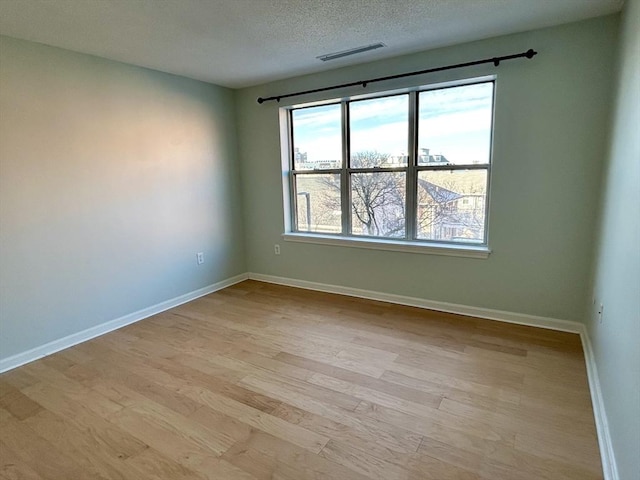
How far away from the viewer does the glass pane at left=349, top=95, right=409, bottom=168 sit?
11.3ft

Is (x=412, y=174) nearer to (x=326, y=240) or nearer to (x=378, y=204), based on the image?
(x=378, y=204)

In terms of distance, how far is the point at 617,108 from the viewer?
87.1 inches

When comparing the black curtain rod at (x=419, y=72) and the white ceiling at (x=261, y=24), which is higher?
the white ceiling at (x=261, y=24)

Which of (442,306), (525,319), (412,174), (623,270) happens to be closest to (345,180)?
(412,174)

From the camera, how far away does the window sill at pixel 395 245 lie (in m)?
3.19

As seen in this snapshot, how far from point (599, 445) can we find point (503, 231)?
5.61 ft

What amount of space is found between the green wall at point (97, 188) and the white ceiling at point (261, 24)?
0.29 metres

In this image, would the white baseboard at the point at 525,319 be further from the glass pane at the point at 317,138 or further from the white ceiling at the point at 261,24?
the white ceiling at the point at 261,24

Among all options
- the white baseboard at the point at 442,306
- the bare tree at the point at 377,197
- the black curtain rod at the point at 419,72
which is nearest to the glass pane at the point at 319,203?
the bare tree at the point at 377,197

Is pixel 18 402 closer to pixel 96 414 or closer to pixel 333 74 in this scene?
pixel 96 414

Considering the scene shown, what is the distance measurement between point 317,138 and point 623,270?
10.0 ft

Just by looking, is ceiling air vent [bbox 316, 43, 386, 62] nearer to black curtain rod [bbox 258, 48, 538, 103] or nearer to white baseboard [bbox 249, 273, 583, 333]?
black curtain rod [bbox 258, 48, 538, 103]

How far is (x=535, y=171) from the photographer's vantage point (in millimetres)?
2820

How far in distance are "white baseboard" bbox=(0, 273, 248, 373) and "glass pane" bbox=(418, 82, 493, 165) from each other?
2793 millimetres
